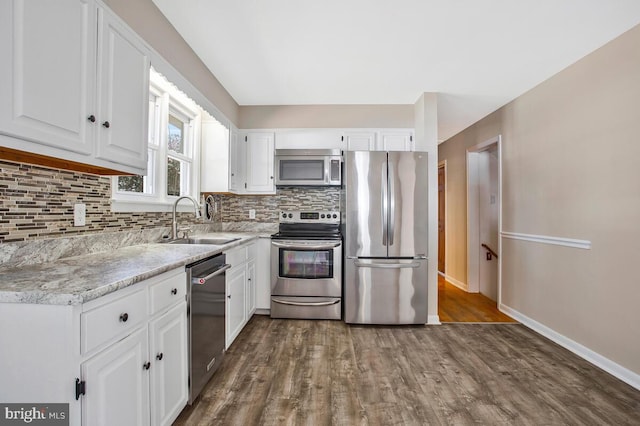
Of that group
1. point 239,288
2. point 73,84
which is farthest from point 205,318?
point 73,84

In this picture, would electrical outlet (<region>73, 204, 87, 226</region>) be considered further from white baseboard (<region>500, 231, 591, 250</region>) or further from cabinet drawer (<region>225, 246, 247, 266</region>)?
white baseboard (<region>500, 231, 591, 250</region>)

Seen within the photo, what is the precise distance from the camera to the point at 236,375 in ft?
6.86

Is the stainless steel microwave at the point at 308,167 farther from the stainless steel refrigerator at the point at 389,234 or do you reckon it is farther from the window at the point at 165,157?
the window at the point at 165,157

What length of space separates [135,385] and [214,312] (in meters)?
0.78

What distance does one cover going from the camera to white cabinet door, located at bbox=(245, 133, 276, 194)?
3.61 m

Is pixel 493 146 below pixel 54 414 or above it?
above

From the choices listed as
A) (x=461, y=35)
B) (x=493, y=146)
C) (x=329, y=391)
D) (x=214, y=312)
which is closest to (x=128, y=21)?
(x=214, y=312)

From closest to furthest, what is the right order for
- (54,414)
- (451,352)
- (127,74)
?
1. (54,414)
2. (127,74)
3. (451,352)

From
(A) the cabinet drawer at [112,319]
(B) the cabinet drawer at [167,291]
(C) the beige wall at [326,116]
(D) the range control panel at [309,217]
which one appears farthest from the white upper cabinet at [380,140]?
(A) the cabinet drawer at [112,319]

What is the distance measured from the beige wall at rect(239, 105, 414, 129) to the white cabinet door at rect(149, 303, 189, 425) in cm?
263

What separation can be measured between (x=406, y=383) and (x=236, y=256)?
5.36ft

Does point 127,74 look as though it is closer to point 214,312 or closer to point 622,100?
point 214,312

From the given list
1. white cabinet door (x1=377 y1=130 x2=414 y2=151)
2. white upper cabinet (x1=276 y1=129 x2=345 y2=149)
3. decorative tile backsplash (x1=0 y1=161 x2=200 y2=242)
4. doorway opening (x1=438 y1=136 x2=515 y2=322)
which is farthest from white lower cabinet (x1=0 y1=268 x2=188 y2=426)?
doorway opening (x1=438 y1=136 x2=515 y2=322)

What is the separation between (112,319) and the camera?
107 centimetres
